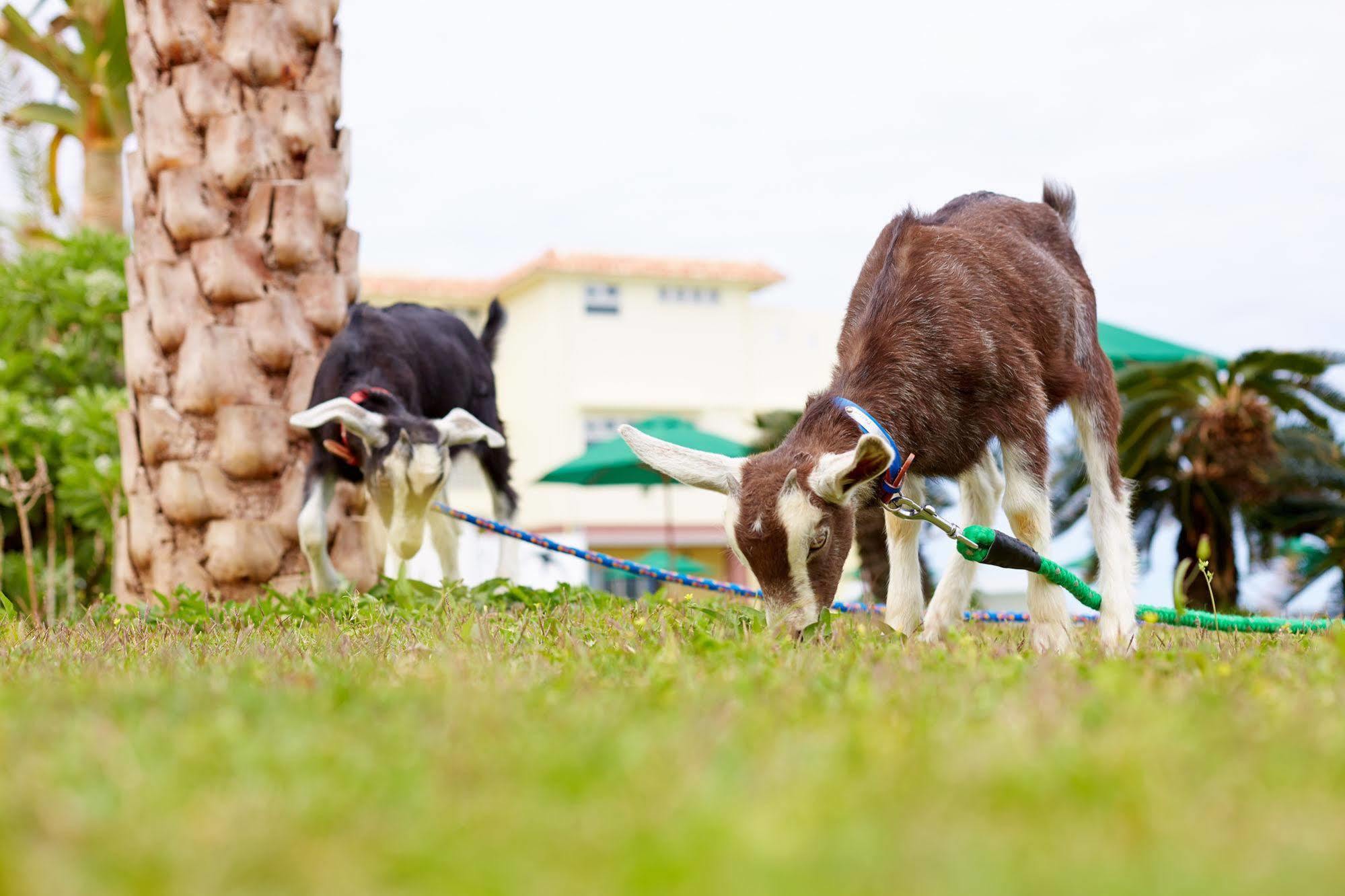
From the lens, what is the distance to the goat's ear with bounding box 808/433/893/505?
189 inches

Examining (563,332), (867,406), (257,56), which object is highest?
(257,56)

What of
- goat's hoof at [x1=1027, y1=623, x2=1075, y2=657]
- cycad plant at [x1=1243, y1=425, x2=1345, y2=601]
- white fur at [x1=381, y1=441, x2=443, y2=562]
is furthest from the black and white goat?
cycad plant at [x1=1243, y1=425, x2=1345, y2=601]

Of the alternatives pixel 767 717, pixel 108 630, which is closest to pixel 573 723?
pixel 767 717

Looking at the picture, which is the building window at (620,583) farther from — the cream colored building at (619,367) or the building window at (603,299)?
the building window at (603,299)

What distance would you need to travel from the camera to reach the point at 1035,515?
575 cm

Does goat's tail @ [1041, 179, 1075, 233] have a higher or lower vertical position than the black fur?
higher

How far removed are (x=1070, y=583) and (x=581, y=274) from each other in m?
33.8

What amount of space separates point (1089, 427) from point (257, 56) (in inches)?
234

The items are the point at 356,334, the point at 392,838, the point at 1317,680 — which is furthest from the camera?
the point at 356,334

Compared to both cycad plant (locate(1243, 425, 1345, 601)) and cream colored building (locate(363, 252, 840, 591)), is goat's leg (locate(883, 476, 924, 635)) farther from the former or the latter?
cream colored building (locate(363, 252, 840, 591))

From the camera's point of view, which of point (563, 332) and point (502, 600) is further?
point (563, 332)

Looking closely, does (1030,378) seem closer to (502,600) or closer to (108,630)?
(502,600)

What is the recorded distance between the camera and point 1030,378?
5.72 metres

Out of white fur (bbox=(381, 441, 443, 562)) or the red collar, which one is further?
the red collar
